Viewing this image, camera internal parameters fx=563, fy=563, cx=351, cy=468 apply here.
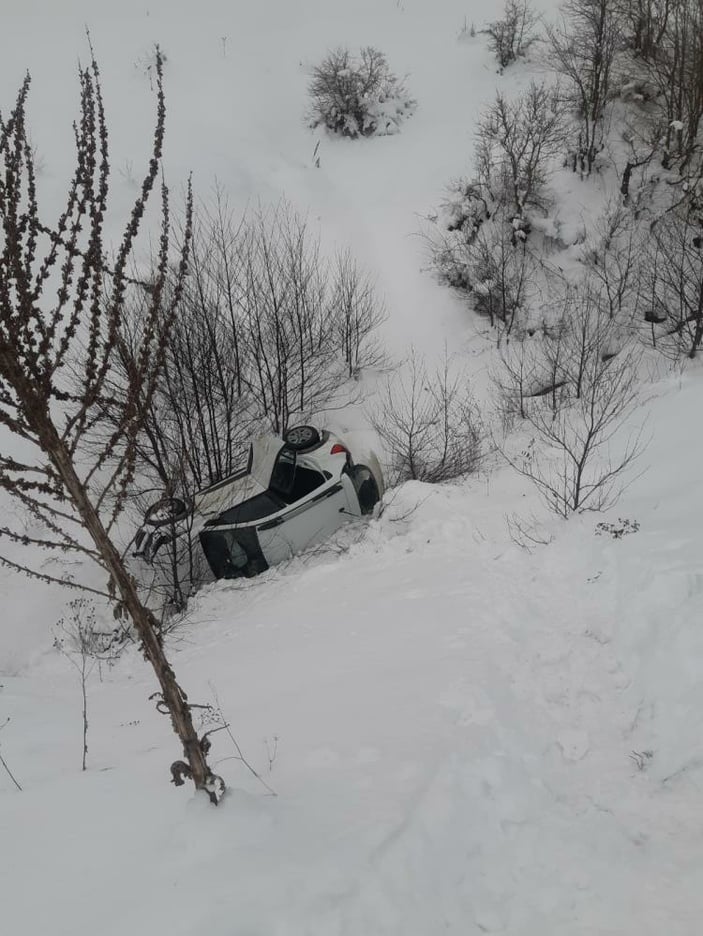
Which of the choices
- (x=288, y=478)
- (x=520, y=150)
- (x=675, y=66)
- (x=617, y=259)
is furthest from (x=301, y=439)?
(x=675, y=66)

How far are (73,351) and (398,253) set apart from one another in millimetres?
10038

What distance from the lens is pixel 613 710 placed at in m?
4.12

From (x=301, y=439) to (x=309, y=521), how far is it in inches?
64.7

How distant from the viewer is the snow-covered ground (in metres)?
2.57

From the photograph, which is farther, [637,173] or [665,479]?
[637,173]

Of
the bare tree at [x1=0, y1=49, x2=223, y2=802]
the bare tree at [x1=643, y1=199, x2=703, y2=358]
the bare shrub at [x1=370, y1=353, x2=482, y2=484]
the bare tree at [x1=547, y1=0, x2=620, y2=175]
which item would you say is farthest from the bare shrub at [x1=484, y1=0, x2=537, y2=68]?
the bare tree at [x1=0, y1=49, x2=223, y2=802]

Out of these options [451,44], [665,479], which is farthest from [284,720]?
[451,44]

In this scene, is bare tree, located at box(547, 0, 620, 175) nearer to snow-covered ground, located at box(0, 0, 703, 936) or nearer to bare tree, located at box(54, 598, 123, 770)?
snow-covered ground, located at box(0, 0, 703, 936)

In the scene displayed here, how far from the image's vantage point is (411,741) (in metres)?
3.71

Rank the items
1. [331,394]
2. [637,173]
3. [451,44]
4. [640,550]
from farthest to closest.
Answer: [451,44], [637,173], [331,394], [640,550]

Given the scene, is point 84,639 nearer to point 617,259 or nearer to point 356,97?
point 617,259

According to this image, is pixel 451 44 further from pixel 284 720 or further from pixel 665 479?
pixel 284 720

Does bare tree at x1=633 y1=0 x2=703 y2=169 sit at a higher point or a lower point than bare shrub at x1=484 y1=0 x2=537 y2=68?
lower

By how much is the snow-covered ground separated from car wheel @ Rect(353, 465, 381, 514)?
884mm
